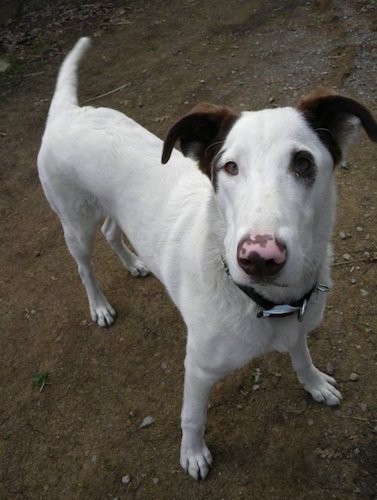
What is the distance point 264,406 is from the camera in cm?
338

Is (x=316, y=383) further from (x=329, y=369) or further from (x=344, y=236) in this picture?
(x=344, y=236)

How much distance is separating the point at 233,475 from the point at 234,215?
1.96 meters

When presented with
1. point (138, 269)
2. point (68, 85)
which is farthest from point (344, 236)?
point (68, 85)

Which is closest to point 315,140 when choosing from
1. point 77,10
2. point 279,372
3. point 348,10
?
point 279,372

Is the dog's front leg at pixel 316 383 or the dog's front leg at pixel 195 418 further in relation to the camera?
the dog's front leg at pixel 316 383

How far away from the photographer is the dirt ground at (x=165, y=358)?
10.3 feet

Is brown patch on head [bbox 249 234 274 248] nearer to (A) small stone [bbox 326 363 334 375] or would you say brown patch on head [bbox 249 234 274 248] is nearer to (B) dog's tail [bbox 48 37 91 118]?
(A) small stone [bbox 326 363 334 375]

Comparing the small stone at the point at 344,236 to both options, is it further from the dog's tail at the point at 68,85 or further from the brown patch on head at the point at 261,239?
the brown patch on head at the point at 261,239

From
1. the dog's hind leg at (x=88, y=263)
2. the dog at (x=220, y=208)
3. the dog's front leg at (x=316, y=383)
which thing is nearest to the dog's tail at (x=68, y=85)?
the dog at (x=220, y=208)

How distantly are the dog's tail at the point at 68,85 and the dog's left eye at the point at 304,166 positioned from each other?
2213mm

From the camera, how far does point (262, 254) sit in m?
1.69

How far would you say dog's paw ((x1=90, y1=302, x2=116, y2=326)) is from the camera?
13.7 ft

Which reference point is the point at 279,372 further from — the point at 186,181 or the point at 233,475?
the point at 186,181

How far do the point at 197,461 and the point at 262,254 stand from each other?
197 cm
